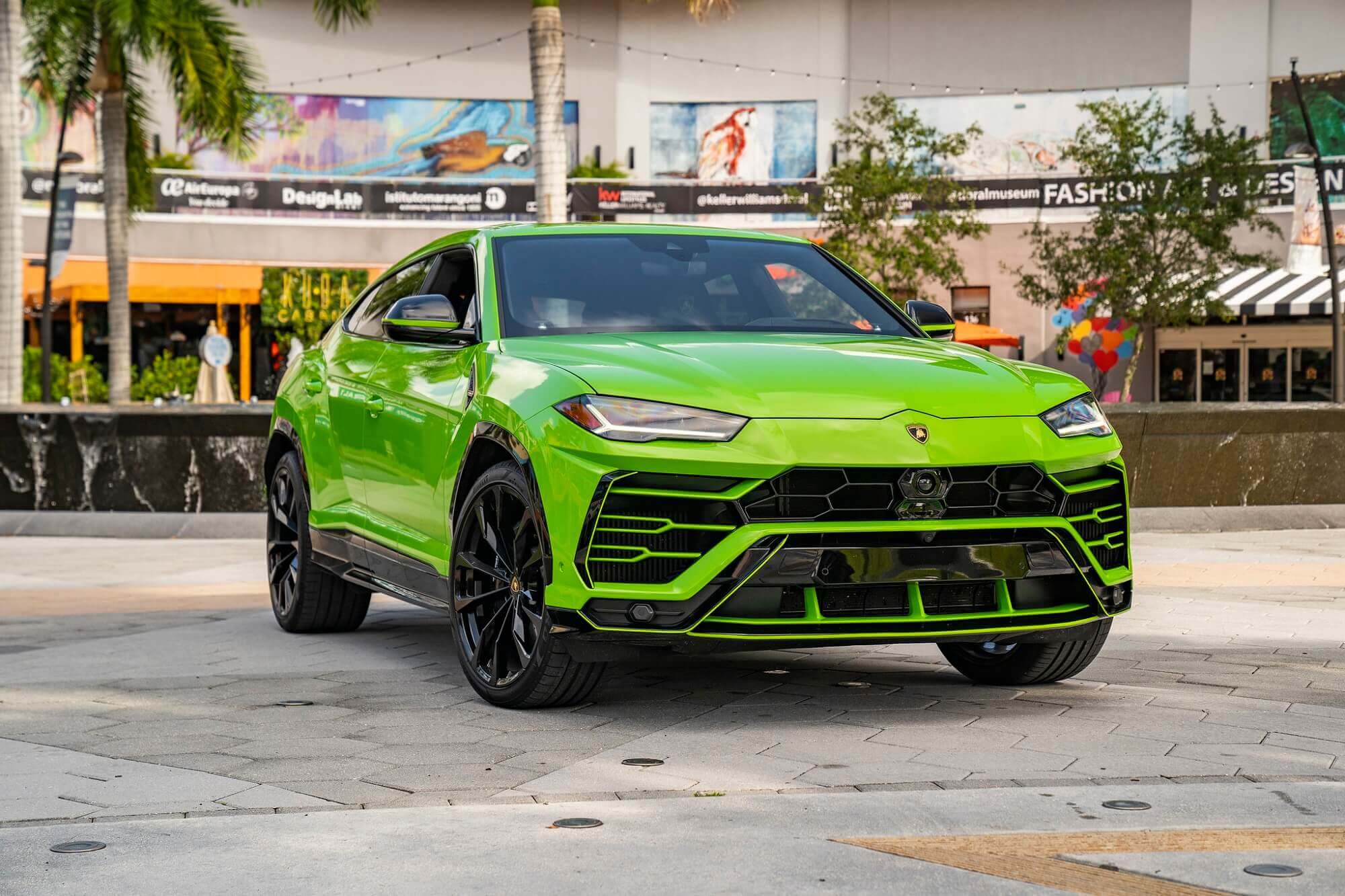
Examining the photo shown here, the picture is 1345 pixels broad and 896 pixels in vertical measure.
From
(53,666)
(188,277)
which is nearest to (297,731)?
(53,666)

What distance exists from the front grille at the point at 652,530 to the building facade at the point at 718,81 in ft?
129

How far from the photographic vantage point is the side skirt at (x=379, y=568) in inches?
244

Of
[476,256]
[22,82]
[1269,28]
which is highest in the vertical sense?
[1269,28]

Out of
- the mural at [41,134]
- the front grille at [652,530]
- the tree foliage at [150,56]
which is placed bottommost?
the front grille at [652,530]

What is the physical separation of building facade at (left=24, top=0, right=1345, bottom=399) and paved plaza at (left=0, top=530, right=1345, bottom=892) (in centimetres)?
3737

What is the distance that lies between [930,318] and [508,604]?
6.70ft

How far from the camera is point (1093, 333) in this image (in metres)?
38.9

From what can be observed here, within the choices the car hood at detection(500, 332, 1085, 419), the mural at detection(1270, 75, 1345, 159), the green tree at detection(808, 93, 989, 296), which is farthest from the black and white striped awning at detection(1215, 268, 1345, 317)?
the car hood at detection(500, 332, 1085, 419)

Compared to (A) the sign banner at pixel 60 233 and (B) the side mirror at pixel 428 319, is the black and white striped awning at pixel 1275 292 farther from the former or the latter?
(B) the side mirror at pixel 428 319

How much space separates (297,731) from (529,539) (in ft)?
3.06

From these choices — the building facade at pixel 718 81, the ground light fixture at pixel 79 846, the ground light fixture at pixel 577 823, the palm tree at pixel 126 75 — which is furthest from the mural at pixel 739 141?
the ground light fixture at pixel 79 846

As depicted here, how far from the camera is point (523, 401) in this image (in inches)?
212

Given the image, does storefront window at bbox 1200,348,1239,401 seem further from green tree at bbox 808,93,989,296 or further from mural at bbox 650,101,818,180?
mural at bbox 650,101,818,180

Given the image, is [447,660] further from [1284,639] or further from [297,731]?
[1284,639]
